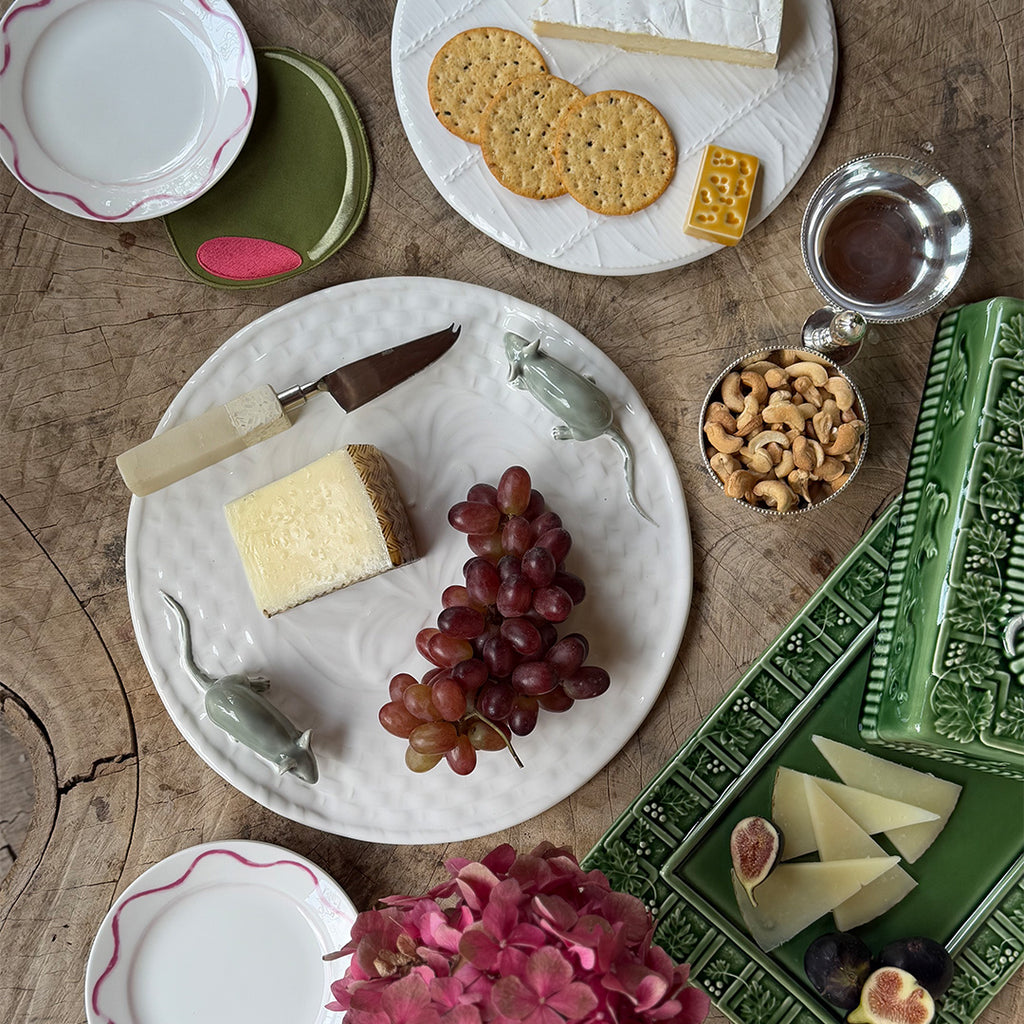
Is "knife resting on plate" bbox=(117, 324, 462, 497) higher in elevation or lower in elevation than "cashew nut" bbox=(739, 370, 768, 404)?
lower

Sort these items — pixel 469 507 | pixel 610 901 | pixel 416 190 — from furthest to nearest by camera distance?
pixel 416 190 < pixel 469 507 < pixel 610 901

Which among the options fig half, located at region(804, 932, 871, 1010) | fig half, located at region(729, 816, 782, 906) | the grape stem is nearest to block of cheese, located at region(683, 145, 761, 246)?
the grape stem

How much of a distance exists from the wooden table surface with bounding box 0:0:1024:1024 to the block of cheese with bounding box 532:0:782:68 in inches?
5.9

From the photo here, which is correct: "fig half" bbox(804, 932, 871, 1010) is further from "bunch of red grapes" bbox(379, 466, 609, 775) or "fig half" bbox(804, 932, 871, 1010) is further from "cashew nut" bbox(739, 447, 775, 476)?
"cashew nut" bbox(739, 447, 775, 476)

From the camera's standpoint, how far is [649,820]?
1.20 meters

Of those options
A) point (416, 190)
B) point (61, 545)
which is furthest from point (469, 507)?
point (61, 545)

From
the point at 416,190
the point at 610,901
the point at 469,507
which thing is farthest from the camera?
the point at 416,190

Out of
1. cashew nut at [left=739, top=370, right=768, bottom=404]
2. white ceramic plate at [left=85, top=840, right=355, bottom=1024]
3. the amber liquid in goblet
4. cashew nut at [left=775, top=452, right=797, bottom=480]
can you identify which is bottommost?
white ceramic plate at [left=85, top=840, right=355, bottom=1024]

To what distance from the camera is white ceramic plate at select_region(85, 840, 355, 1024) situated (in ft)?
3.93

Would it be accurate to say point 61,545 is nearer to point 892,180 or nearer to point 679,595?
point 679,595

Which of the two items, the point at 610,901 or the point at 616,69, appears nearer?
the point at 610,901

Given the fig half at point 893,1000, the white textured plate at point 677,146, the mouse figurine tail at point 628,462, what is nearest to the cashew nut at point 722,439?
the mouse figurine tail at point 628,462

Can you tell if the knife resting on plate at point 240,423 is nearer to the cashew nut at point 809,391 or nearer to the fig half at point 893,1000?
the cashew nut at point 809,391

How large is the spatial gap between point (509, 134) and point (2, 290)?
772mm
